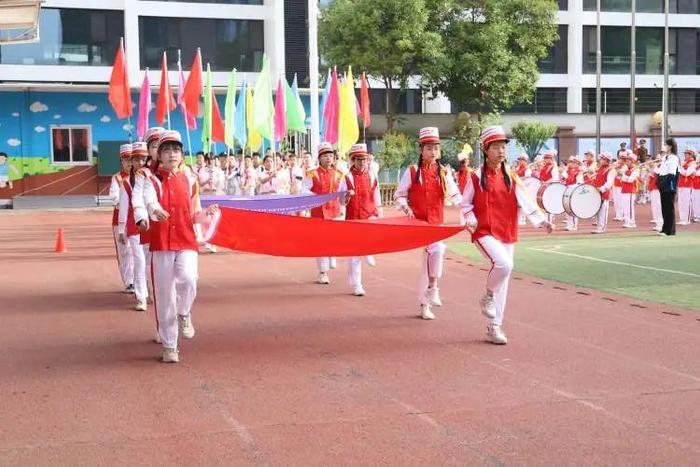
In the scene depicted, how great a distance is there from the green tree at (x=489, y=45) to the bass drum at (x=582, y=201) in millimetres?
20761

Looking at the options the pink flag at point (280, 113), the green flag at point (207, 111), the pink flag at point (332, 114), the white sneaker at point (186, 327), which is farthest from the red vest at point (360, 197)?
the green flag at point (207, 111)

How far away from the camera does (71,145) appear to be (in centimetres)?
4012

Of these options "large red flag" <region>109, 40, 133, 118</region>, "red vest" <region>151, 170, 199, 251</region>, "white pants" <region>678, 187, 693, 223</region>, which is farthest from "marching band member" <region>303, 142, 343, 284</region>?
"white pants" <region>678, 187, 693, 223</region>

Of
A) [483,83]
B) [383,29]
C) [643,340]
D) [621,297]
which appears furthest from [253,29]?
[643,340]

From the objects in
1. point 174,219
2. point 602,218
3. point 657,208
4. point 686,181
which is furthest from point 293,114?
point 174,219

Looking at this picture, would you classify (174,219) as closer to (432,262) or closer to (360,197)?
(432,262)

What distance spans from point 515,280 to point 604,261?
10.2 ft

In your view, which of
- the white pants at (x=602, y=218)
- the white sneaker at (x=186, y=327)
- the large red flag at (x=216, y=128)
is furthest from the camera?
the large red flag at (x=216, y=128)

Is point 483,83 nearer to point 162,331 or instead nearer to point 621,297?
point 621,297

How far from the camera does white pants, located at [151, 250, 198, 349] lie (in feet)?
28.0

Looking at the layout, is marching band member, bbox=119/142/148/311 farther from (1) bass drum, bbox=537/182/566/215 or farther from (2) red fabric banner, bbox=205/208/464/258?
(1) bass drum, bbox=537/182/566/215

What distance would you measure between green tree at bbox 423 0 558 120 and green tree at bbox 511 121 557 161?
2.97 m

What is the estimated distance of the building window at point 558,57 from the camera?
5419cm

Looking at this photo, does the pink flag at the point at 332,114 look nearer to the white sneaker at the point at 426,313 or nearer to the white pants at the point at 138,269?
the white pants at the point at 138,269
